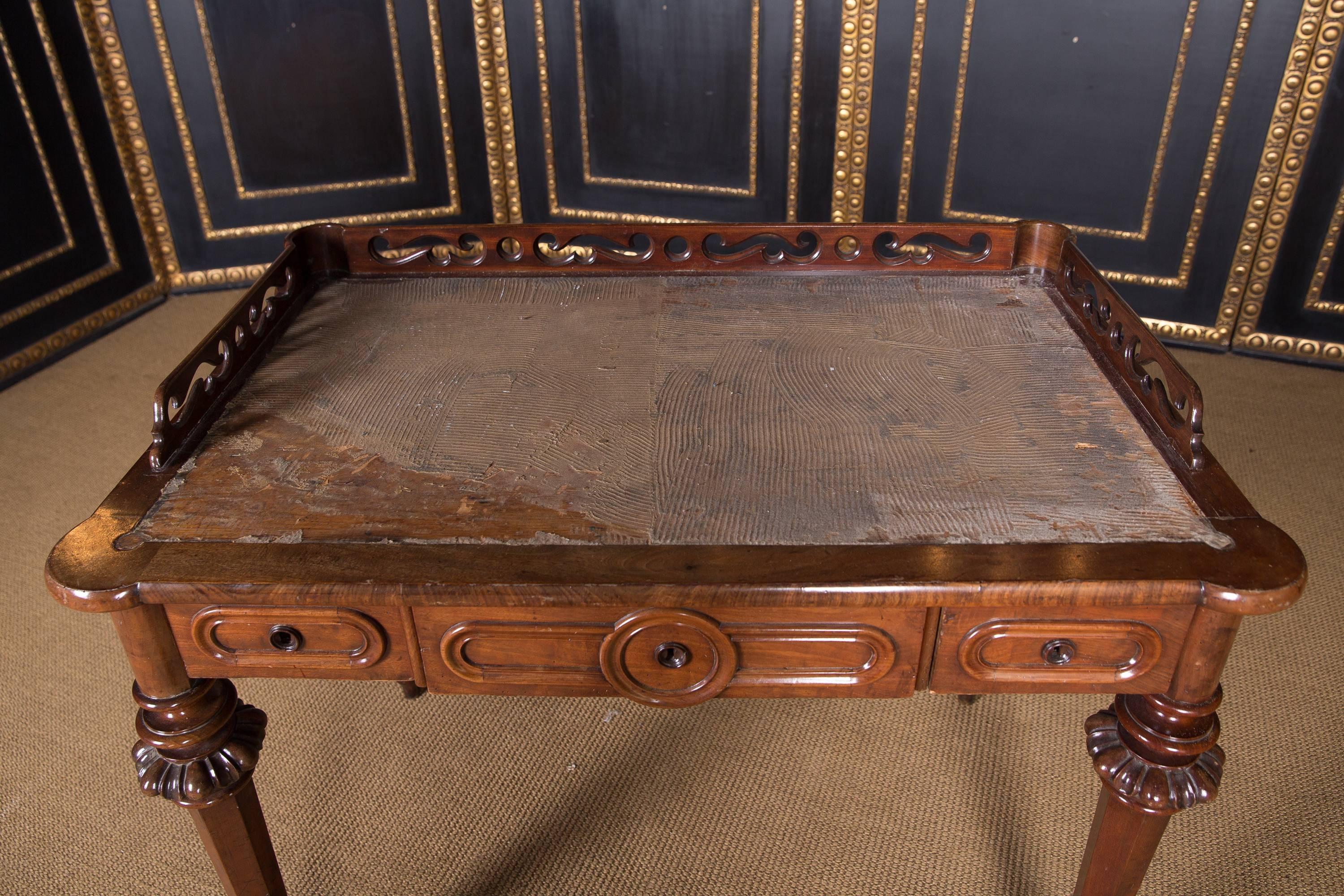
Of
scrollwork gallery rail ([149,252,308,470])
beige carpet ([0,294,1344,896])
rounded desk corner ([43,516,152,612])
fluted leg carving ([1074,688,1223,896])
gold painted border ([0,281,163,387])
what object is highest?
scrollwork gallery rail ([149,252,308,470])

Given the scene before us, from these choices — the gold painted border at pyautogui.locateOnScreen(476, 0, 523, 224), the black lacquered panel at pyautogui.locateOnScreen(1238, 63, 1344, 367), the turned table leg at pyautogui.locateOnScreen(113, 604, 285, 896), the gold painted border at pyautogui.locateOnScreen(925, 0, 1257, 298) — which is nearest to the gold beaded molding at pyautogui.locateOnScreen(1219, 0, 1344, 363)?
the black lacquered panel at pyautogui.locateOnScreen(1238, 63, 1344, 367)

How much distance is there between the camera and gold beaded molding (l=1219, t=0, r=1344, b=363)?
2.83m

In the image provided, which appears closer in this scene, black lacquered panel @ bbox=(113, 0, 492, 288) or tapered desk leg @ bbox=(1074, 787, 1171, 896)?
tapered desk leg @ bbox=(1074, 787, 1171, 896)

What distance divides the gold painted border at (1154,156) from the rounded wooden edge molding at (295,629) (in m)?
2.39

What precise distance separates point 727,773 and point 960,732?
0.47 meters

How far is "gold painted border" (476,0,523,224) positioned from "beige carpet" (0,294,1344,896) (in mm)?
2040

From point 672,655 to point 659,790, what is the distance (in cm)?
78

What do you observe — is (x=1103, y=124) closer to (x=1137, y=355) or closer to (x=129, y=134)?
(x=1137, y=355)

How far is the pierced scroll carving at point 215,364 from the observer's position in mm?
1360

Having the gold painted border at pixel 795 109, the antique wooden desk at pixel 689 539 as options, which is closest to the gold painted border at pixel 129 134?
the gold painted border at pixel 795 109

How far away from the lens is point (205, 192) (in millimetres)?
3727

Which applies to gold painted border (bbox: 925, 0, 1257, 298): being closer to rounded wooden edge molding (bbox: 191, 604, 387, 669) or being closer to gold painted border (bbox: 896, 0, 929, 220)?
gold painted border (bbox: 896, 0, 929, 220)

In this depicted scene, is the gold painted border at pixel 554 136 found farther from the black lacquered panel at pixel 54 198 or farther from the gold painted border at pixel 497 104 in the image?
the black lacquered panel at pixel 54 198

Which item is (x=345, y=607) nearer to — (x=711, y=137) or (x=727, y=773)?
(x=727, y=773)
